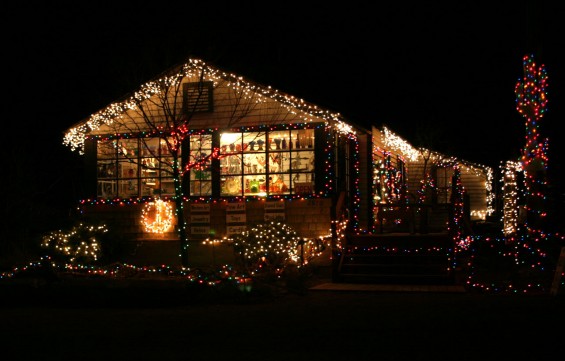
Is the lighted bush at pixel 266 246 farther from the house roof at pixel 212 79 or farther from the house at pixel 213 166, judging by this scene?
the house roof at pixel 212 79

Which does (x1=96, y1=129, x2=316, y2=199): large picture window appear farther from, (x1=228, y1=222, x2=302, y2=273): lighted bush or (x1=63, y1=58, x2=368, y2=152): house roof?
(x1=228, y1=222, x2=302, y2=273): lighted bush

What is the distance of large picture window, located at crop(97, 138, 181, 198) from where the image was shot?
728 inches

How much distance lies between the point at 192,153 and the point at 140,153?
1.52 m

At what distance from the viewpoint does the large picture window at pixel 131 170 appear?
18.5m

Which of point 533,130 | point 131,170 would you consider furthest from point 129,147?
point 533,130

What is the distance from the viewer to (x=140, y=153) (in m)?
18.6

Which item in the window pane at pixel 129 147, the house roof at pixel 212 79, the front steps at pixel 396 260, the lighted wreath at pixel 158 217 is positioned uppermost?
the house roof at pixel 212 79

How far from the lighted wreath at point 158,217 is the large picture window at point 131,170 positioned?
1.24ft

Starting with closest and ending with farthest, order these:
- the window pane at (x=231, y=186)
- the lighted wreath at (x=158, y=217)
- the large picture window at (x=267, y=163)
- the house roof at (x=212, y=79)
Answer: the house roof at (x=212, y=79) → the large picture window at (x=267, y=163) → the window pane at (x=231, y=186) → the lighted wreath at (x=158, y=217)

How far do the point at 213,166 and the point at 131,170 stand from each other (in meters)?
2.65

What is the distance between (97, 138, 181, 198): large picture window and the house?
0.03 meters

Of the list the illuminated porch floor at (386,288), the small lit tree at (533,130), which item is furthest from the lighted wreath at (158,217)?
the small lit tree at (533,130)

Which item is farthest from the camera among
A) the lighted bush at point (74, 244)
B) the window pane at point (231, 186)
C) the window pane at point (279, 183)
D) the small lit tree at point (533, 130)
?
the window pane at point (231, 186)

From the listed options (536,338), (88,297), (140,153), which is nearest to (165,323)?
(88,297)
